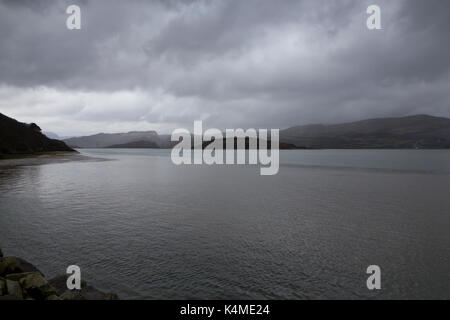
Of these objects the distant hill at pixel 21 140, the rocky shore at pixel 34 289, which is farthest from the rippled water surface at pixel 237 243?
the distant hill at pixel 21 140

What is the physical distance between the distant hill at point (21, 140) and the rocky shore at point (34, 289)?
14056 cm

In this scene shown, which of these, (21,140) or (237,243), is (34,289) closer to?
(237,243)

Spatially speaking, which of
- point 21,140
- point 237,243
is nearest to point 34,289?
point 237,243

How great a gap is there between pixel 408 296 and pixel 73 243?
2170cm

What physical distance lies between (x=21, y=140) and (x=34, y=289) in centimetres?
17808

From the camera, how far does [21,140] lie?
154 metres

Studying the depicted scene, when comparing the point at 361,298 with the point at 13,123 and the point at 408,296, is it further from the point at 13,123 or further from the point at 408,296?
the point at 13,123

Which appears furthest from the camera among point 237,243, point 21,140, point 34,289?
point 21,140

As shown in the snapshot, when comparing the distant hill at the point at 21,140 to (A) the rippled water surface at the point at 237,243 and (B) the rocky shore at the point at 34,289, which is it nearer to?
(A) the rippled water surface at the point at 237,243

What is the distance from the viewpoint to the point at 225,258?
1811 cm

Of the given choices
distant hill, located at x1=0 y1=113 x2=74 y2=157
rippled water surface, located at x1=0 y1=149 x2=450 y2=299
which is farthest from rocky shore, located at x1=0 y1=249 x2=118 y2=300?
distant hill, located at x1=0 y1=113 x2=74 y2=157

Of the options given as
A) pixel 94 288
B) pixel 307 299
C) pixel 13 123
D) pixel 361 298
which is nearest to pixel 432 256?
pixel 361 298

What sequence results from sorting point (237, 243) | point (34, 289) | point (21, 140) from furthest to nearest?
point (21, 140), point (237, 243), point (34, 289)

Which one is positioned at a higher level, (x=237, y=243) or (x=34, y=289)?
(x=34, y=289)
